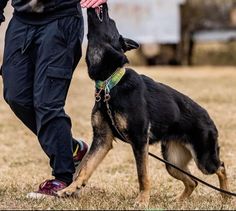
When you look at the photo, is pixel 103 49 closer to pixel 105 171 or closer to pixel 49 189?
pixel 49 189

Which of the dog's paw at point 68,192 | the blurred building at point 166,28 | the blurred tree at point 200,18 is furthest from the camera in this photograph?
the blurred tree at point 200,18

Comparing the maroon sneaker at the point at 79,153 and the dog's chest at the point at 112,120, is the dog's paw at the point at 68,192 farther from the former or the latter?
the maroon sneaker at the point at 79,153

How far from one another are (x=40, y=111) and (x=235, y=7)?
23.9 metres

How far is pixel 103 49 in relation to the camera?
5.61 meters

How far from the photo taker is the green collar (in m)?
5.54

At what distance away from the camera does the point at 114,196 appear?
609cm

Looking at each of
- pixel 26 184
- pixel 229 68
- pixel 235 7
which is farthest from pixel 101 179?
pixel 235 7

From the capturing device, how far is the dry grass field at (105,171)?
548 centimetres

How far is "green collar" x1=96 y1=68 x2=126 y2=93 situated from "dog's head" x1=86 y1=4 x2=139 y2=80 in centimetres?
4

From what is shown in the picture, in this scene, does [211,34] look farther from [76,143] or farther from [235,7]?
[76,143]

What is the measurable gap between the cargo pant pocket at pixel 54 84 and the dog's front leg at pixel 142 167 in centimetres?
73

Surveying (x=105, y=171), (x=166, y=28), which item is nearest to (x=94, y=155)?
(x=105, y=171)

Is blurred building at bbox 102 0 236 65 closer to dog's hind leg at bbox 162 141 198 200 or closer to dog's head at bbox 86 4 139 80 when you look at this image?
dog's hind leg at bbox 162 141 198 200

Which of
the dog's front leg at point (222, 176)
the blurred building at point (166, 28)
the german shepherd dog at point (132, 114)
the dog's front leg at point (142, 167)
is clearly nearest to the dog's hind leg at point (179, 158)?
the german shepherd dog at point (132, 114)
